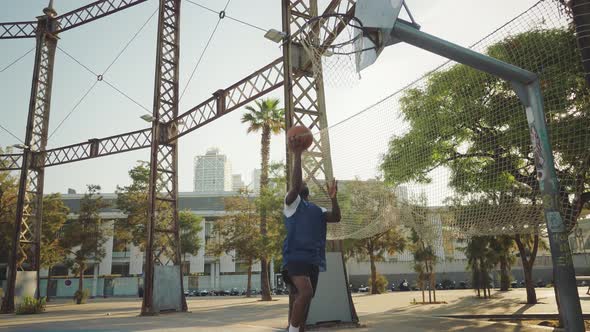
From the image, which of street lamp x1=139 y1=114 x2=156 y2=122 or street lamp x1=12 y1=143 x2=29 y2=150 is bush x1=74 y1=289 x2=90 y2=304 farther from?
street lamp x1=139 y1=114 x2=156 y2=122

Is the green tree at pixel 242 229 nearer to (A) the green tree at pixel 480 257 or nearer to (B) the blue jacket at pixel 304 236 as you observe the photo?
(A) the green tree at pixel 480 257

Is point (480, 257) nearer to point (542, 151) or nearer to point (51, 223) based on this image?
point (542, 151)

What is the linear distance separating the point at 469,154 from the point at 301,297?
9268mm

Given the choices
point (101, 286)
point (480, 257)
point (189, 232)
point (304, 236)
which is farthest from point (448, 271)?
point (304, 236)

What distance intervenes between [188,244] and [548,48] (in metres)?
37.2

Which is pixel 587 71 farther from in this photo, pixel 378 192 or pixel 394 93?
pixel 378 192

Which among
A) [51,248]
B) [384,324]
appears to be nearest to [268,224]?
[51,248]

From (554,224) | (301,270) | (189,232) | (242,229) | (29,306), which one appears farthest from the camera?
(189,232)

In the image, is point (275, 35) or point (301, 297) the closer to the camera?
point (301, 297)

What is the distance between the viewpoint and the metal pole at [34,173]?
1981 cm

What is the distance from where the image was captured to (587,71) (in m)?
4.71

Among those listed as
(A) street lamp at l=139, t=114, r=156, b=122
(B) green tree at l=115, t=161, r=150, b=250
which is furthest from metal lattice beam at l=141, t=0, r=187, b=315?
(B) green tree at l=115, t=161, r=150, b=250

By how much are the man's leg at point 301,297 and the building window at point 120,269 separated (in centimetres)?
5522

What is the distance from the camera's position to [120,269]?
175 feet
